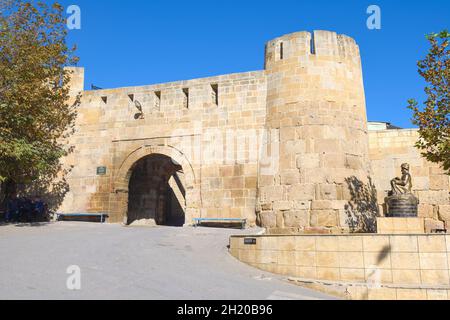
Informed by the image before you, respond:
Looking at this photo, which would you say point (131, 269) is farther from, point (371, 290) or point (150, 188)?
point (150, 188)

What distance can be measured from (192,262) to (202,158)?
625cm

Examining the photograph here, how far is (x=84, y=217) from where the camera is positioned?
51.6ft

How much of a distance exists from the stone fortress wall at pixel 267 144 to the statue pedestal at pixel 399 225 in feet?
7.18

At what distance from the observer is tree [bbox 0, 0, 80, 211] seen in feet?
41.6

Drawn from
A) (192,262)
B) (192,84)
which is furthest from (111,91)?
(192,262)

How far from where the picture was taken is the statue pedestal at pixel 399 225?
32.3 ft

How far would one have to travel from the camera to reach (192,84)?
15250 mm

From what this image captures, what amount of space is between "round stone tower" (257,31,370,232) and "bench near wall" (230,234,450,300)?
355 centimetres

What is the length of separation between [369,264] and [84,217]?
11130mm

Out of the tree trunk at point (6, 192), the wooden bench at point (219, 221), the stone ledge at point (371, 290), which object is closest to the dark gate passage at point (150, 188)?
the wooden bench at point (219, 221)

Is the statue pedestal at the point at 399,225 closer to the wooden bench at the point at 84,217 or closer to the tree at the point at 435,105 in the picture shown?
the tree at the point at 435,105

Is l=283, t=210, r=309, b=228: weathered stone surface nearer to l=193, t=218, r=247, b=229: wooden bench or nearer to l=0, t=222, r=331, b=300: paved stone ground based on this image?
l=193, t=218, r=247, b=229: wooden bench

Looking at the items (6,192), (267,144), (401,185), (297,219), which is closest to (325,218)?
(297,219)
